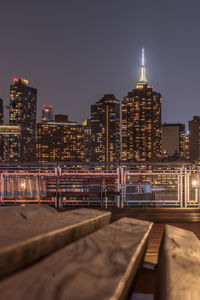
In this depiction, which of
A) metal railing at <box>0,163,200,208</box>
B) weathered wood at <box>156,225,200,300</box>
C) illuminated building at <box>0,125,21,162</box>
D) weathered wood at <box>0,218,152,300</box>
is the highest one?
illuminated building at <box>0,125,21,162</box>

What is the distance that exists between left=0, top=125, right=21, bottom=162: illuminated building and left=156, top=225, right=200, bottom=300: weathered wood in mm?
181458

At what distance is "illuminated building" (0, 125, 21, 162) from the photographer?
572 ft

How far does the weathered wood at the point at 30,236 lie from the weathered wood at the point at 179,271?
0.34 metres

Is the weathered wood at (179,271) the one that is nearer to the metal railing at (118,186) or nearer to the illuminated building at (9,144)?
the metal railing at (118,186)

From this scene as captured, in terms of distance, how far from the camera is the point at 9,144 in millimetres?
179125

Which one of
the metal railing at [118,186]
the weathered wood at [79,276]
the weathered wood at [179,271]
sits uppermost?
the weathered wood at [79,276]

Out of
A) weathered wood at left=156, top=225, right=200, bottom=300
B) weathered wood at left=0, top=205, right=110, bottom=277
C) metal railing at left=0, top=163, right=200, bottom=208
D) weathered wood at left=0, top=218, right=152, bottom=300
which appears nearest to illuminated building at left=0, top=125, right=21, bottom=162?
metal railing at left=0, top=163, right=200, bottom=208

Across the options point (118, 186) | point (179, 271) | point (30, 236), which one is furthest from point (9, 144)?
point (179, 271)

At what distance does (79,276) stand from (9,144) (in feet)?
625

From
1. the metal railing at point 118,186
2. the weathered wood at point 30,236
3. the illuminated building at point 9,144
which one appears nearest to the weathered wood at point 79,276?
the weathered wood at point 30,236

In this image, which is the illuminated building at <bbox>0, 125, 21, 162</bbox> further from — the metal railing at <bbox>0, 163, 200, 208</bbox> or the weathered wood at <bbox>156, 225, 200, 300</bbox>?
the weathered wood at <bbox>156, 225, 200, 300</bbox>

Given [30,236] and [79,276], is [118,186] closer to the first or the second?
[30,236]

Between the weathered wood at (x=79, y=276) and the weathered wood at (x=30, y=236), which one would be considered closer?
the weathered wood at (x=79, y=276)

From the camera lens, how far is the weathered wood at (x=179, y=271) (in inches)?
23.2
